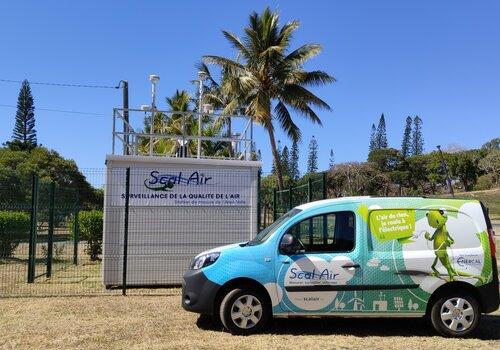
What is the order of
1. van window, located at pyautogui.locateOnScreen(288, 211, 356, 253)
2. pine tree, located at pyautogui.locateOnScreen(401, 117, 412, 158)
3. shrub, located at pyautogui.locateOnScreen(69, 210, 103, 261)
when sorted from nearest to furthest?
van window, located at pyautogui.locateOnScreen(288, 211, 356, 253), shrub, located at pyautogui.locateOnScreen(69, 210, 103, 261), pine tree, located at pyautogui.locateOnScreen(401, 117, 412, 158)

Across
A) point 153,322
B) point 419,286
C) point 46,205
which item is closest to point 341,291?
point 419,286

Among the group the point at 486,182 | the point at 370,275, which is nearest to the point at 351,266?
the point at 370,275

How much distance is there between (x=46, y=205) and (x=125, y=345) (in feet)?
26.9

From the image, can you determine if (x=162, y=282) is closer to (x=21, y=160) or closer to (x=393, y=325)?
(x=393, y=325)

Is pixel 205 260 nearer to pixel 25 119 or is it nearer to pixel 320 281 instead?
pixel 320 281

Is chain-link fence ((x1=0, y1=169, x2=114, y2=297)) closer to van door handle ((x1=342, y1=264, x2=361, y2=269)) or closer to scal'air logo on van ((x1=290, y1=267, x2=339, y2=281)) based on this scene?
scal'air logo on van ((x1=290, y1=267, x2=339, y2=281))

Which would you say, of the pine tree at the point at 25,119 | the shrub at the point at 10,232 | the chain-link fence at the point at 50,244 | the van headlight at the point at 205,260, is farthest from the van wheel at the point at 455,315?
the pine tree at the point at 25,119

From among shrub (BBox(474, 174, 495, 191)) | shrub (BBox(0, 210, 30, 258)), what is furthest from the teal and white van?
shrub (BBox(474, 174, 495, 191))

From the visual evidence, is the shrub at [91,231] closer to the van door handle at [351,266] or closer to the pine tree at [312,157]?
the van door handle at [351,266]

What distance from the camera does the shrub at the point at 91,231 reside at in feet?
59.3

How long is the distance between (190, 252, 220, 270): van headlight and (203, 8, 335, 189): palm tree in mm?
19622

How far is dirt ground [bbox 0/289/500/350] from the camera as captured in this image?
732cm

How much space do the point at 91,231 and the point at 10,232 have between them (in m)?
2.53

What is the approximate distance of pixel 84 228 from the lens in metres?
18.5
